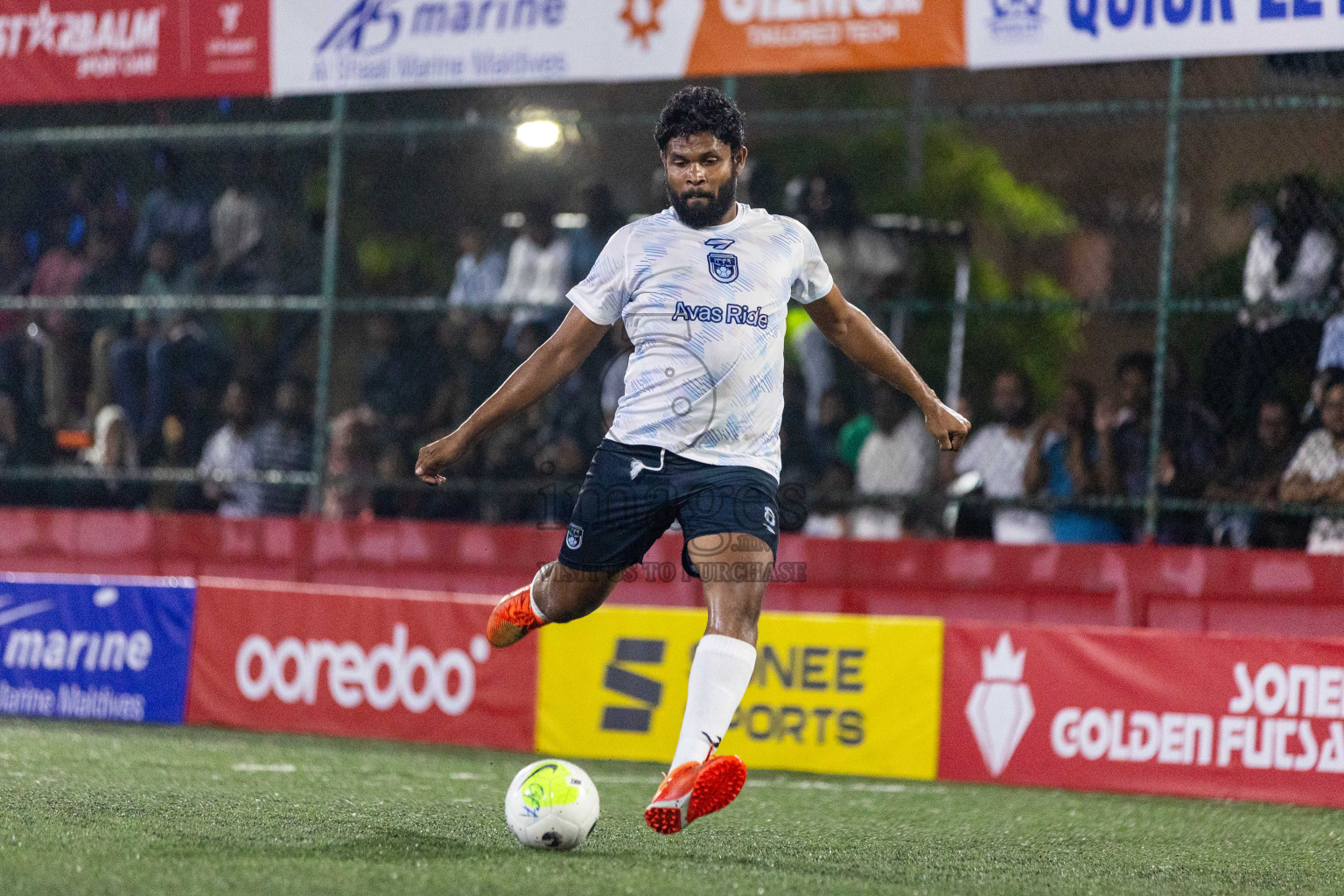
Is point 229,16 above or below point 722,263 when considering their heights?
above

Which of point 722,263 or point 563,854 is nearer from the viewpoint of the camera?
point 563,854

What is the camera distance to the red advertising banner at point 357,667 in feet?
30.6

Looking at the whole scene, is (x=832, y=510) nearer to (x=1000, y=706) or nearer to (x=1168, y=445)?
(x=1168, y=445)

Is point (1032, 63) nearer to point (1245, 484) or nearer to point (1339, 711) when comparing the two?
point (1245, 484)

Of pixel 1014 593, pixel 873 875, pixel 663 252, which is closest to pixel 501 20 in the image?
pixel 1014 593

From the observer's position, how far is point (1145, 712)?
829cm

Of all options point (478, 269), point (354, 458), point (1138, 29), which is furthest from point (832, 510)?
point (1138, 29)

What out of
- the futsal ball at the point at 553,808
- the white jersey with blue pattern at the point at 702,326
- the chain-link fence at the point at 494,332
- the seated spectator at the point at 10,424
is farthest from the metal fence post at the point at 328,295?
the futsal ball at the point at 553,808

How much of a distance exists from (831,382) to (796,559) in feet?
6.89

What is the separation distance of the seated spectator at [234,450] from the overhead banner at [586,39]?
2165mm

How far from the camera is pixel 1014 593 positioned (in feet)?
31.3

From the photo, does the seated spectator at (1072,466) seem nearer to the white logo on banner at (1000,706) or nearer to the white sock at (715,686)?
the white logo on banner at (1000,706)

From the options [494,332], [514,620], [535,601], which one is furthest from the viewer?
[494,332]

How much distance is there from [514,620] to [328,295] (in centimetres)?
585
